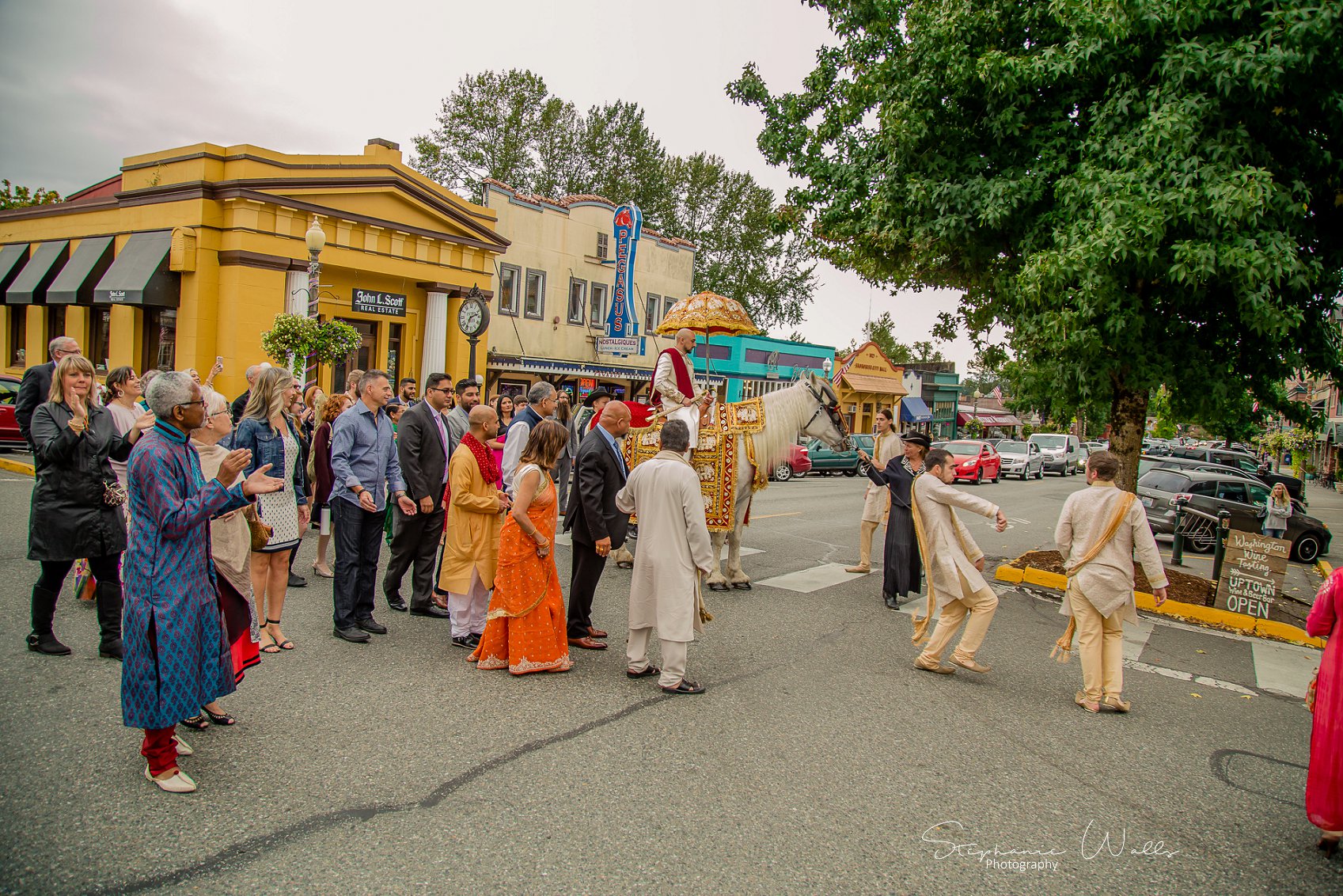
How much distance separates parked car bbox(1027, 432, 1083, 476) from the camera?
36.2m

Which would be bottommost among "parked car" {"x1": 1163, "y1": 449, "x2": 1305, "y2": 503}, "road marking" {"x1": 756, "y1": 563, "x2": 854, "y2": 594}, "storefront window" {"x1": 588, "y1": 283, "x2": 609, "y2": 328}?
"road marking" {"x1": 756, "y1": 563, "x2": 854, "y2": 594}

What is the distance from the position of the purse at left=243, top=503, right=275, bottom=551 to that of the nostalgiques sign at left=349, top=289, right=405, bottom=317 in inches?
667

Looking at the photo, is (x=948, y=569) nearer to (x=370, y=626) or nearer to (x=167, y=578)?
(x=370, y=626)

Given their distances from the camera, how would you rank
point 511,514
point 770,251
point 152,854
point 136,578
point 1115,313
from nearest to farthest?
point 152,854
point 136,578
point 511,514
point 1115,313
point 770,251

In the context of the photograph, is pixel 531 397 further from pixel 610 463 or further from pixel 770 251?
pixel 770 251

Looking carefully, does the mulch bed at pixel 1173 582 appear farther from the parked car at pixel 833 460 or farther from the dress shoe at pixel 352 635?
the parked car at pixel 833 460

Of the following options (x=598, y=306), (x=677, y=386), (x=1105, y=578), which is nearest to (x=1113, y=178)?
(x=1105, y=578)

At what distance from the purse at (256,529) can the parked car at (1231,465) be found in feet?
60.3

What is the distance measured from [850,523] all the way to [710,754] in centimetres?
1037

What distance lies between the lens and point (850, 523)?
1432 cm

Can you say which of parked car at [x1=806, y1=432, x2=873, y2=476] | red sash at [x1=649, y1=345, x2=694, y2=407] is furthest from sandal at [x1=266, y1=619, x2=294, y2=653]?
parked car at [x1=806, y1=432, x2=873, y2=476]

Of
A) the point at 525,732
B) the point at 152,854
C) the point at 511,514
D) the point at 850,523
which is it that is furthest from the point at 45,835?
the point at 850,523

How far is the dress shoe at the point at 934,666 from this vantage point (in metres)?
6.13

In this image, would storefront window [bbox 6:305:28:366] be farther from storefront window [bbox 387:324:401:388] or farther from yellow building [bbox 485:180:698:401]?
yellow building [bbox 485:180:698:401]
